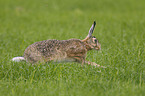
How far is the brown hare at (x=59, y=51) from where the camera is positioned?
6.14 meters

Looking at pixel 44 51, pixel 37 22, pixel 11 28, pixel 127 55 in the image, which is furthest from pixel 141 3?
pixel 44 51

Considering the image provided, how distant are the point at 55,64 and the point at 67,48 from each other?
1.82 feet

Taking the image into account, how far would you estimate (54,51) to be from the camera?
6.21 m

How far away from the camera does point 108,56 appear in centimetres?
637

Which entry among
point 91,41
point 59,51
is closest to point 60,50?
point 59,51

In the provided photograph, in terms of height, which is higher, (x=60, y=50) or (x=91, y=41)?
(x=91, y=41)

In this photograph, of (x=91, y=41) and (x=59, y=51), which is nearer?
(x=59, y=51)

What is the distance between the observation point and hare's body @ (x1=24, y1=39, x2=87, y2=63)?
6126mm

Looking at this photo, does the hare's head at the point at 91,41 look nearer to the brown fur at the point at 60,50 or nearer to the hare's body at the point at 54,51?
the brown fur at the point at 60,50

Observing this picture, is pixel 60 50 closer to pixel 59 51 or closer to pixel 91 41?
pixel 59 51

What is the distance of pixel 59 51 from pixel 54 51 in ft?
0.42

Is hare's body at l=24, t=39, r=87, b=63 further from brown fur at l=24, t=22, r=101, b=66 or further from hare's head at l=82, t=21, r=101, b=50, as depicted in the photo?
hare's head at l=82, t=21, r=101, b=50

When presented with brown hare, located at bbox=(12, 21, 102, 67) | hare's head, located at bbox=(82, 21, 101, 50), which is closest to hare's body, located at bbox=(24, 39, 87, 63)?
brown hare, located at bbox=(12, 21, 102, 67)

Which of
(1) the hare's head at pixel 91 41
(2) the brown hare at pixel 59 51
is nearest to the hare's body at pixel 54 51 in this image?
(2) the brown hare at pixel 59 51
